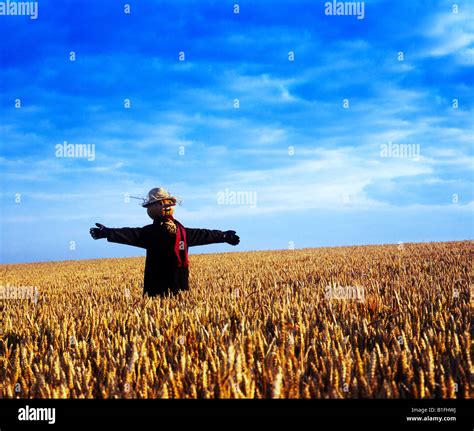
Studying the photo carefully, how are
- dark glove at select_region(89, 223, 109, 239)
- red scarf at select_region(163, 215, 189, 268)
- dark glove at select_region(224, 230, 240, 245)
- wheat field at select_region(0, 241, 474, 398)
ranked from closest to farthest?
wheat field at select_region(0, 241, 474, 398) < dark glove at select_region(89, 223, 109, 239) < red scarf at select_region(163, 215, 189, 268) < dark glove at select_region(224, 230, 240, 245)

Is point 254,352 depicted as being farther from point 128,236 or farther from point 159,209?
point 128,236

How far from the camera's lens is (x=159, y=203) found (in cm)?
723

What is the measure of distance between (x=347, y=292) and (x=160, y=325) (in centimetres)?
294

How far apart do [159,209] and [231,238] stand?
1333 mm

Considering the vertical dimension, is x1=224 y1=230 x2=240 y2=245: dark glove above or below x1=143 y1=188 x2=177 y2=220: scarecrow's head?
below

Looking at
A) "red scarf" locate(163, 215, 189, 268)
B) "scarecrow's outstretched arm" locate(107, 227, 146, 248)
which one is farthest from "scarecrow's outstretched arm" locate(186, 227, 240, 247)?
"scarecrow's outstretched arm" locate(107, 227, 146, 248)

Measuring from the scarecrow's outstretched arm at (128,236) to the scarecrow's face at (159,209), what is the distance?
36 centimetres

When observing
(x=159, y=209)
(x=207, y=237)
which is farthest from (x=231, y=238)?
(x=159, y=209)

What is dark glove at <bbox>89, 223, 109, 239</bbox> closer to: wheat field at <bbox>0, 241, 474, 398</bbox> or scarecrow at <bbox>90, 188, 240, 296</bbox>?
scarecrow at <bbox>90, 188, 240, 296</bbox>

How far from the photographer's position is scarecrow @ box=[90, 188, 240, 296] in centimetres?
723

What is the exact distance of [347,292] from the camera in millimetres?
6516

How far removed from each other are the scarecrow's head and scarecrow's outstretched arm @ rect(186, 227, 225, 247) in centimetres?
60
